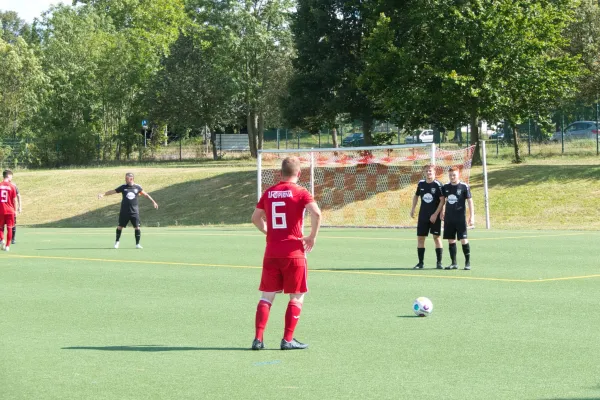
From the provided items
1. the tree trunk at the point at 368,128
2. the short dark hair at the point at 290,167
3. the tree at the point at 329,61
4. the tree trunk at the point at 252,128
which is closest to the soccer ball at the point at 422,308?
the short dark hair at the point at 290,167

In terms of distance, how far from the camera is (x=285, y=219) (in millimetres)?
8969

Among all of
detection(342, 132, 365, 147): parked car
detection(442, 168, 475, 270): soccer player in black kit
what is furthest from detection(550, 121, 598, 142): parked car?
detection(442, 168, 475, 270): soccer player in black kit

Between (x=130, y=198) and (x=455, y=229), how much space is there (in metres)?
9.63

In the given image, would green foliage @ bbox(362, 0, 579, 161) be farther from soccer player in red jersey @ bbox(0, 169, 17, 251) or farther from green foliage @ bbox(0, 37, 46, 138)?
green foliage @ bbox(0, 37, 46, 138)

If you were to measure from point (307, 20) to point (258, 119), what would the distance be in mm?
22752

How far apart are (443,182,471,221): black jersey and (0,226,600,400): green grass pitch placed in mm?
1041

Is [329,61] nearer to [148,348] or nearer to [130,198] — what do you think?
[130,198]

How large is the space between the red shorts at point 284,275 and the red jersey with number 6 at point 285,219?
0.06 m

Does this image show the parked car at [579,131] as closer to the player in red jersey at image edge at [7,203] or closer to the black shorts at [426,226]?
the player in red jersey at image edge at [7,203]

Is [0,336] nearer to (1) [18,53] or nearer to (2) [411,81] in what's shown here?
(2) [411,81]

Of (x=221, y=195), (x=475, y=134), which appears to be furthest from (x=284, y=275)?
(x=475, y=134)

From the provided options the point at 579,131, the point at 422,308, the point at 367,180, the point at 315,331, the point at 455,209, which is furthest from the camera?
the point at 579,131

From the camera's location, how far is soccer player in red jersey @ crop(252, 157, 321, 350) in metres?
8.92

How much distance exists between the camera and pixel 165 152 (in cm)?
6681
